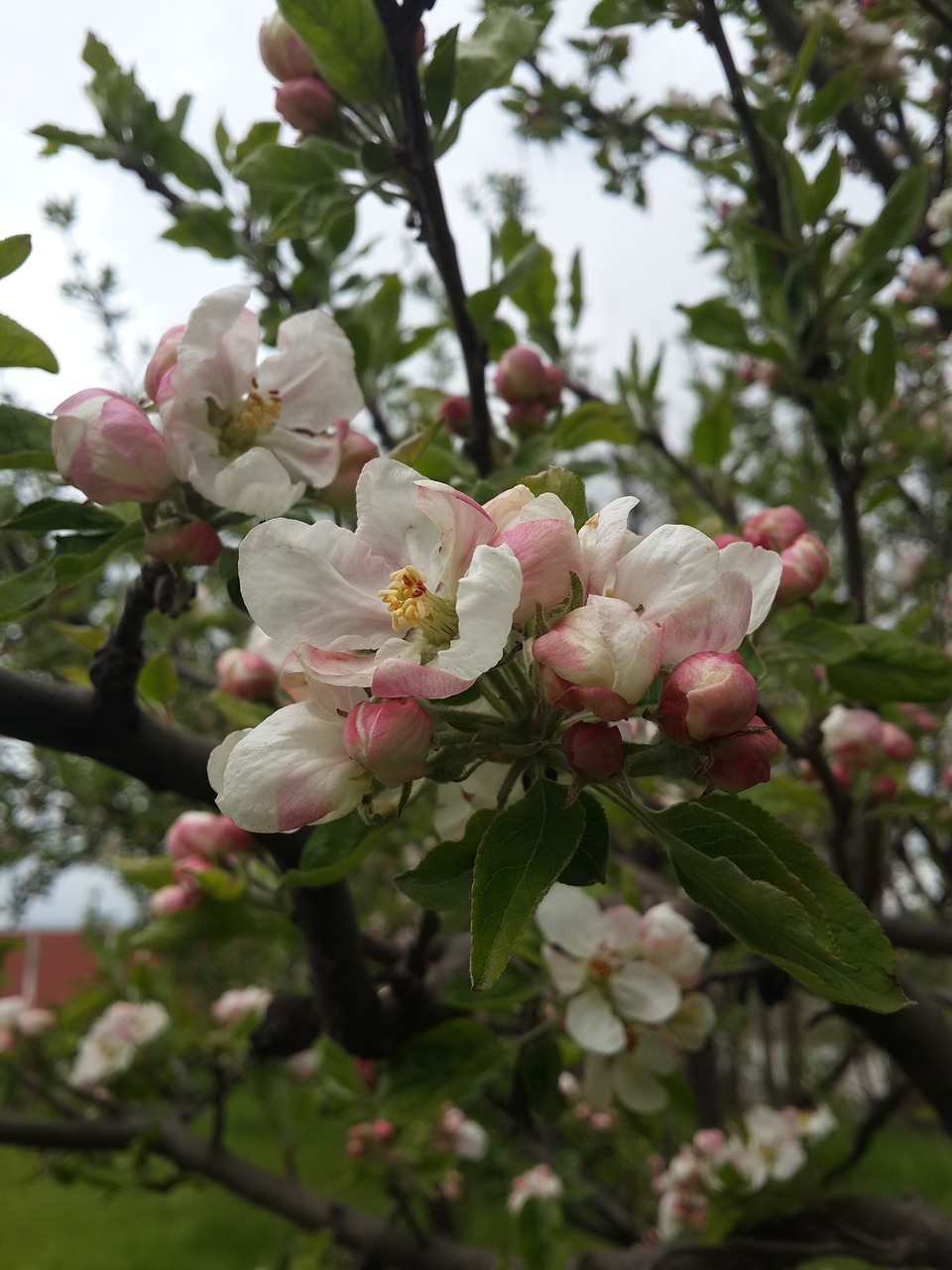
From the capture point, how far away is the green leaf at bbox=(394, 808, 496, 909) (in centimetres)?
65

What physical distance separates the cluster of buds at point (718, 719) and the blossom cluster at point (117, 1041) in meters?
2.12

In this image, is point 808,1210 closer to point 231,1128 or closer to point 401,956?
point 401,956

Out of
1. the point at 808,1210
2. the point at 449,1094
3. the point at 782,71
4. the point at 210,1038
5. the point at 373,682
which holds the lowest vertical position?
the point at 210,1038

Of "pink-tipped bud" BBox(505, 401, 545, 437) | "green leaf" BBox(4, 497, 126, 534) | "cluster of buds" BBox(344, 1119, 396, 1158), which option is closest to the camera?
"green leaf" BBox(4, 497, 126, 534)

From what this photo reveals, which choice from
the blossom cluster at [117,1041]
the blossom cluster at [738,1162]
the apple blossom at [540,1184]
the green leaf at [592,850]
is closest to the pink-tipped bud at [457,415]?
the green leaf at [592,850]

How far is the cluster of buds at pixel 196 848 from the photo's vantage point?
125 cm

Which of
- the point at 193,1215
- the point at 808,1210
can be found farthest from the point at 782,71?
the point at 193,1215

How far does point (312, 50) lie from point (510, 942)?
854mm

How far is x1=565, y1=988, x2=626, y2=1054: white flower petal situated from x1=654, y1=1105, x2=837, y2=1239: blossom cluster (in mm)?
765

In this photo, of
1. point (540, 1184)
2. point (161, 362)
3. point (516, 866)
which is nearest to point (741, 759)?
point (516, 866)

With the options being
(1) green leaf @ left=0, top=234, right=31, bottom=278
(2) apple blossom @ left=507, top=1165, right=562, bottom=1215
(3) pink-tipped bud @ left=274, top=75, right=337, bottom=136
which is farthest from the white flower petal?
(2) apple blossom @ left=507, top=1165, right=562, bottom=1215

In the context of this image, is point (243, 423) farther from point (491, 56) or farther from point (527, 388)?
point (527, 388)

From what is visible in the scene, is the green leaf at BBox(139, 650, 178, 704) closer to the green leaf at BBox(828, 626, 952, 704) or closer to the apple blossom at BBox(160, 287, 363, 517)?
the apple blossom at BBox(160, 287, 363, 517)

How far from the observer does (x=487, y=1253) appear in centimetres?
187
